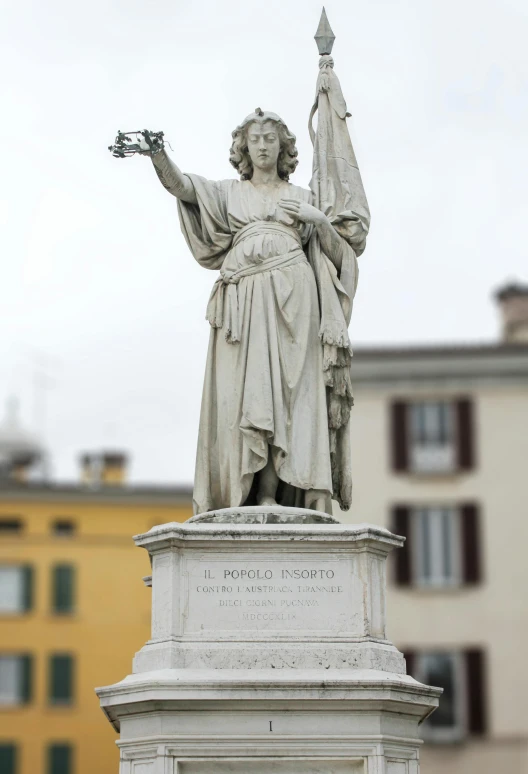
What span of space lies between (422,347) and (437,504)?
446cm

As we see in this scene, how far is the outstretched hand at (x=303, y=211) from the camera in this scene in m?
15.4

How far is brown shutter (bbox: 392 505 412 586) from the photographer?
4403cm

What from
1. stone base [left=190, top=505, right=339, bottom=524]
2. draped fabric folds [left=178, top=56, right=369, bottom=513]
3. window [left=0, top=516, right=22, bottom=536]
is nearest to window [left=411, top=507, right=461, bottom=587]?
window [left=0, top=516, right=22, bottom=536]

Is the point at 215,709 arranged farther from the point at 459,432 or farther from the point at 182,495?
the point at 182,495

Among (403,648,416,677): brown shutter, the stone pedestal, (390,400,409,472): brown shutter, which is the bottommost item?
the stone pedestal

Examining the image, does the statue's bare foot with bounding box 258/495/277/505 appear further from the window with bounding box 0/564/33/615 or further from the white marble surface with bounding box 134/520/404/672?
the window with bounding box 0/564/33/615

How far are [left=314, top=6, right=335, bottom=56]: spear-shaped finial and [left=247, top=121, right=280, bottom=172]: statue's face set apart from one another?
3.32ft

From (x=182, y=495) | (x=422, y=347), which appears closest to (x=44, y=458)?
(x=182, y=495)

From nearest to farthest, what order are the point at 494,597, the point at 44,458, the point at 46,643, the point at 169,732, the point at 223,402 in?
1. the point at 169,732
2. the point at 223,402
3. the point at 494,597
4. the point at 46,643
5. the point at 44,458

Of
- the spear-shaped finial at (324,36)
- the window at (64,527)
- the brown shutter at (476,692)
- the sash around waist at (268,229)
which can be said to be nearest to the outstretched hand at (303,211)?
the sash around waist at (268,229)

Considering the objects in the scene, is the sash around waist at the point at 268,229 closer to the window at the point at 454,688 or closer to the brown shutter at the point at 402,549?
the window at the point at 454,688

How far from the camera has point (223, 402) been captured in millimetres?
15188

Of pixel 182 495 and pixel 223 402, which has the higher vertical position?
pixel 182 495

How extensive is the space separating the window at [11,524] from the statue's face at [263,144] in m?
48.2
